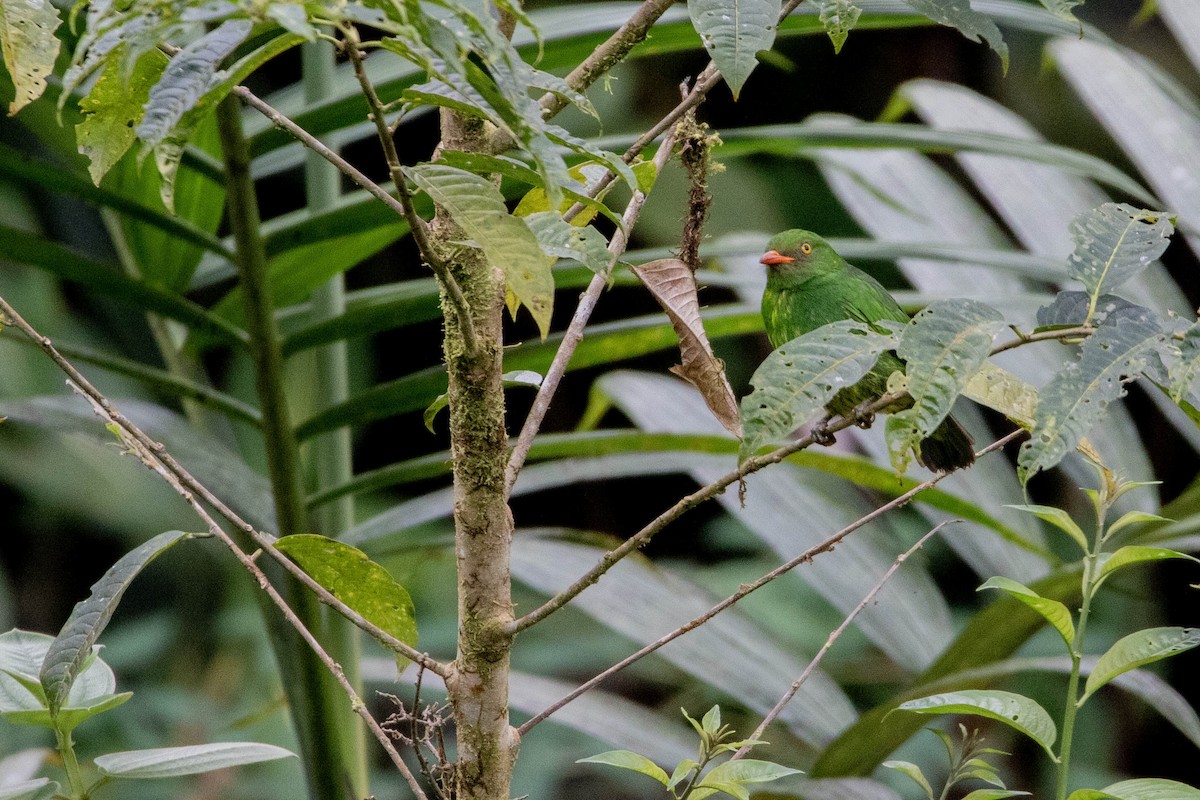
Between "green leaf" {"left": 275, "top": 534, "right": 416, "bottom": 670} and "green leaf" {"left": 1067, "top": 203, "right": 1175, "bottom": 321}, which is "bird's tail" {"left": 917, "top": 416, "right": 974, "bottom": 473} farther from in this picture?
"green leaf" {"left": 275, "top": 534, "right": 416, "bottom": 670}

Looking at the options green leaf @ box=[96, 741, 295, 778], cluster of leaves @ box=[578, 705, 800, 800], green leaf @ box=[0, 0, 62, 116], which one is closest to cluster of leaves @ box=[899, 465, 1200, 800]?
cluster of leaves @ box=[578, 705, 800, 800]

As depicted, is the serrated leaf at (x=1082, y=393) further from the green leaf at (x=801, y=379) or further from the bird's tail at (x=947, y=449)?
the bird's tail at (x=947, y=449)

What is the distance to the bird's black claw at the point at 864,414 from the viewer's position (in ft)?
2.57

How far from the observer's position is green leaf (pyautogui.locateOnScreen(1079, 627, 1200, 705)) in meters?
0.77

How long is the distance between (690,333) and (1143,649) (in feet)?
1.26

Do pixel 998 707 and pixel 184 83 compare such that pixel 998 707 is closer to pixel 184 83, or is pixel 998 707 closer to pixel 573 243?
pixel 573 243

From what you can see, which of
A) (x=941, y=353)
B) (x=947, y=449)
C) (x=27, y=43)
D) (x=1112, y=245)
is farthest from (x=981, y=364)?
(x=947, y=449)

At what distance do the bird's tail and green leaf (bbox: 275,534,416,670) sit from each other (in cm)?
68

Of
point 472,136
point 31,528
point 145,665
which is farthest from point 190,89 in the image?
point 31,528

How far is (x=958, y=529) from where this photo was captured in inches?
64.3

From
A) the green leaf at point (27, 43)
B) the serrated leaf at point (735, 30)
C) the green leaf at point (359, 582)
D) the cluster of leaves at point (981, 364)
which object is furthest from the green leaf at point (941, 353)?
the green leaf at point (27, 43)

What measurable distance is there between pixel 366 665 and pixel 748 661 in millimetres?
524

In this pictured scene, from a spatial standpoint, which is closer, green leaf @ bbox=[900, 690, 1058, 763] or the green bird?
green leaf @ bbox=[900, 690, 1058, 763]

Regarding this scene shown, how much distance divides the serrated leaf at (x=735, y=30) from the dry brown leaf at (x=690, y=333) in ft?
0.57
